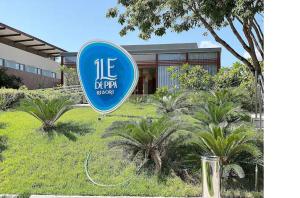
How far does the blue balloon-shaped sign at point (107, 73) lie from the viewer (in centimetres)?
762

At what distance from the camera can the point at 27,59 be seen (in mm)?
38500

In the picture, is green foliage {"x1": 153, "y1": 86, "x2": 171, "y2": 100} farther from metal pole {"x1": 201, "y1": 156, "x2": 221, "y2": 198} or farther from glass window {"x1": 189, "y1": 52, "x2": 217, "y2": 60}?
glass window {"x1": 189, "y1": 52, "x2": 217, "y2": 60}

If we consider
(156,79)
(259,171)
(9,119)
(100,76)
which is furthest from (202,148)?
(156,79)

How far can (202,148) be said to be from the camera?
7434mm

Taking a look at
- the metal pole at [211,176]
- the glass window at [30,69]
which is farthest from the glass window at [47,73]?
the metal pole at [211,176]

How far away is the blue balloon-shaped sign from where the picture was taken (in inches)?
300

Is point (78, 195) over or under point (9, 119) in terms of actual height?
under

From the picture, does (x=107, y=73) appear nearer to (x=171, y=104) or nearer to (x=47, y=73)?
(x=171, y=104)

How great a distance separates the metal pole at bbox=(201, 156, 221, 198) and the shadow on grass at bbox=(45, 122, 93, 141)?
601 cm

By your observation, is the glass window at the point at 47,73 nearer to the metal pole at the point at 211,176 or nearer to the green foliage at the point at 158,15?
the green foliage at the point at 158,15

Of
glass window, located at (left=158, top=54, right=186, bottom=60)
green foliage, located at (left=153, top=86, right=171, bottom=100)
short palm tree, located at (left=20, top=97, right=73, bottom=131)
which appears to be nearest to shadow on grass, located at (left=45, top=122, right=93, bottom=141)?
short palm tree, located at (left=20, top=97, right=73, bottom=131)

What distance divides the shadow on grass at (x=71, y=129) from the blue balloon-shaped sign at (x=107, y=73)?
2626 millimetres

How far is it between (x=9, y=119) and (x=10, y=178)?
7129mm
